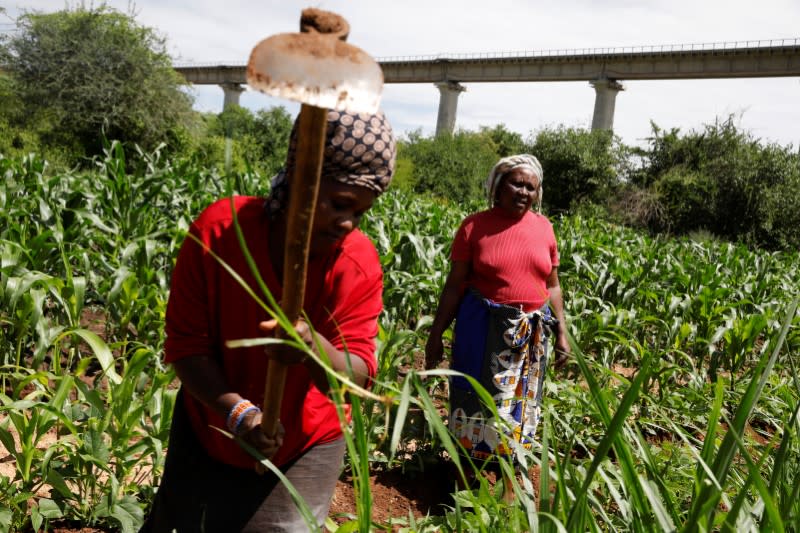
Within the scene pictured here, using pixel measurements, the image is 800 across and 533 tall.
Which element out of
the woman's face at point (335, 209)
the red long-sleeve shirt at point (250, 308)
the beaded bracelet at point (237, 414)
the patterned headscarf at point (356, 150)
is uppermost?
the patterned headscarf at point (356, 150)

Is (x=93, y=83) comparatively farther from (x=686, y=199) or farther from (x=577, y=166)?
(x=686, y=199)

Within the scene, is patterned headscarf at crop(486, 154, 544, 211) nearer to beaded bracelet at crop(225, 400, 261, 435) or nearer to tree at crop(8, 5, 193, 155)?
beaded bracelet at crop(225, 400, 261, 435)

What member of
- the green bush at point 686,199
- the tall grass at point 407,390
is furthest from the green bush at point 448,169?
the tall grass at point 407,390

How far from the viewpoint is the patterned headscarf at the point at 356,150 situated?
4.19ft

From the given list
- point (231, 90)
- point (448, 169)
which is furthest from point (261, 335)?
point (231, 90)

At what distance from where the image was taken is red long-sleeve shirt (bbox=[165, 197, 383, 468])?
1.46 meters

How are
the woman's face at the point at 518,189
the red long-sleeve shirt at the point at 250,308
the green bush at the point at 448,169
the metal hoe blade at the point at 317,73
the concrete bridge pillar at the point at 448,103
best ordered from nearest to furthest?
the metal hoe blade at the point at 317,73
the red long-sleeve shirt at the point at 250,308
the woman's face at the point at 518,189
the green bush at the point at 448,169
the concrete bridge pillar at the point at 448,103

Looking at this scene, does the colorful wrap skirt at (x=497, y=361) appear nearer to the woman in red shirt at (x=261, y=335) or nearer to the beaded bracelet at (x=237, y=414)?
the woman in red shirt at (x=261, y=335)

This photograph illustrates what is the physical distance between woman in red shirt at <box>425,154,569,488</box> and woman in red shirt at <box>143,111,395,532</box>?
1.67m

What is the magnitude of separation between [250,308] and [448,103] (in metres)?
38.6

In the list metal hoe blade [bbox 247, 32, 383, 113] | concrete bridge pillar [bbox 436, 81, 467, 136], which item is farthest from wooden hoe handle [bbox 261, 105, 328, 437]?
concrete bridge pillar [bbox 436, 81, 467, 136]

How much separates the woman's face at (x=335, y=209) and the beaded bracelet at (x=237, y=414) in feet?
1.06

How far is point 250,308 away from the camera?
1473 millimetres

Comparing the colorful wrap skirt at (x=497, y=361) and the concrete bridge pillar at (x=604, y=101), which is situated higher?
the concrete bridge pillar at (x=604, y=101)
